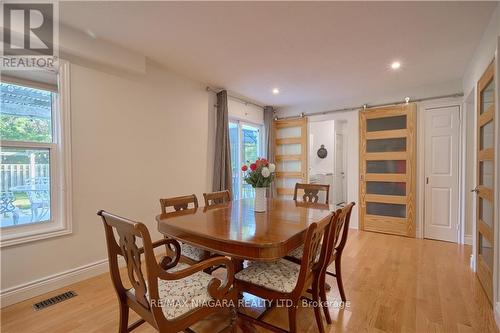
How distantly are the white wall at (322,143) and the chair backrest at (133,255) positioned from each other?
17.4ft

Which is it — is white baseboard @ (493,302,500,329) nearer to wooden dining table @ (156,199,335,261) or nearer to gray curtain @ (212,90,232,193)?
wooden dining table @ (156,199,335,261)

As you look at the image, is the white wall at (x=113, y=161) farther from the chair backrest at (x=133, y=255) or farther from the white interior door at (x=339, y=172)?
the white interior door at (x=339, y=172)

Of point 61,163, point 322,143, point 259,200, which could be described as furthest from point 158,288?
point 322,143

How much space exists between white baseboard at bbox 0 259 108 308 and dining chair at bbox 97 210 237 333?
137cm

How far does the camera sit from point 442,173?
12.5ft

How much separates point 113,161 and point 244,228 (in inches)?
75.8

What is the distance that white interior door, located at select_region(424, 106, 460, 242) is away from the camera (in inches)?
146

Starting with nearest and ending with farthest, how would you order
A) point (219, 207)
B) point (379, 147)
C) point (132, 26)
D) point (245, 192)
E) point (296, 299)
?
point (296, 299) → point (132, 26) → point (219, 207) → point (379, 147) → point (245, 192)

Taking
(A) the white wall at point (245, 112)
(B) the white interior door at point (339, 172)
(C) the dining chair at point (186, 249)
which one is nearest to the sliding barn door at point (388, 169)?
(B) the white interior door at point (339, 172)

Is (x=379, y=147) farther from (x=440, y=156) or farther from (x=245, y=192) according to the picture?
(x=245, y=192)

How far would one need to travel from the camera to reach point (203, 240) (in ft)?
4.99

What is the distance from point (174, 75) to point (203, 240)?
2.68 metres

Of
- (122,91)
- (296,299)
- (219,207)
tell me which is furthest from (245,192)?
(296,299)

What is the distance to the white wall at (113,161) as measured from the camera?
88.7 inches
